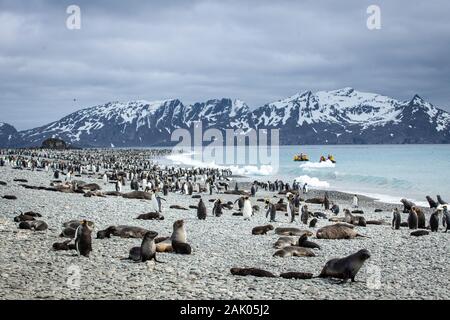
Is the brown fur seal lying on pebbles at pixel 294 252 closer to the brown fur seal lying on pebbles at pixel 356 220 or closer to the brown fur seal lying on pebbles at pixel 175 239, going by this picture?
the brown fur seal lying on pebbles at pixel 175 239

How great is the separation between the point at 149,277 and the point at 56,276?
1.70 metres

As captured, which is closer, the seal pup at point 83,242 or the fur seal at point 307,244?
the seal pup at point 83,242

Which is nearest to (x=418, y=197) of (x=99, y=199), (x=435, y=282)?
(x=99, y=199)

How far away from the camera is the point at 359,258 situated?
9.71 metres

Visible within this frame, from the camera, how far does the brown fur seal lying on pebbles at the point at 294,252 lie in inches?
492

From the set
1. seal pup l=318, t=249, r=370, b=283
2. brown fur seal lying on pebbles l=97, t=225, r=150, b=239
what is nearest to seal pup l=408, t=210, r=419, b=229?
seal pup l=318, t=249, r=370, b=283

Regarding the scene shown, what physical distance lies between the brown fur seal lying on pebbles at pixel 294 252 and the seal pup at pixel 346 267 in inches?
99.1

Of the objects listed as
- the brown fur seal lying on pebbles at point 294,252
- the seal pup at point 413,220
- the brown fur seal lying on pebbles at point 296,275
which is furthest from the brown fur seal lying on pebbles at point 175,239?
the seal pup at point 413,220

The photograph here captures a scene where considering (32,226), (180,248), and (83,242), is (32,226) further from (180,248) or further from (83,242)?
(180,248)

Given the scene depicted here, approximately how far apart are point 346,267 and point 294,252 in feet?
9.95

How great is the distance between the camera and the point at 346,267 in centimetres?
973

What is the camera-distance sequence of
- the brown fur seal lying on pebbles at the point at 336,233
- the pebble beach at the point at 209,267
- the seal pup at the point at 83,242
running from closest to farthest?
the pebble beach at the point at 209,267 → the seal pup at the point at 83,242 → the brown fur seal lying on pebbles at the point at 336,233

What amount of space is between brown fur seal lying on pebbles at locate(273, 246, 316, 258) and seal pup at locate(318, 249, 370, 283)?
252cm
